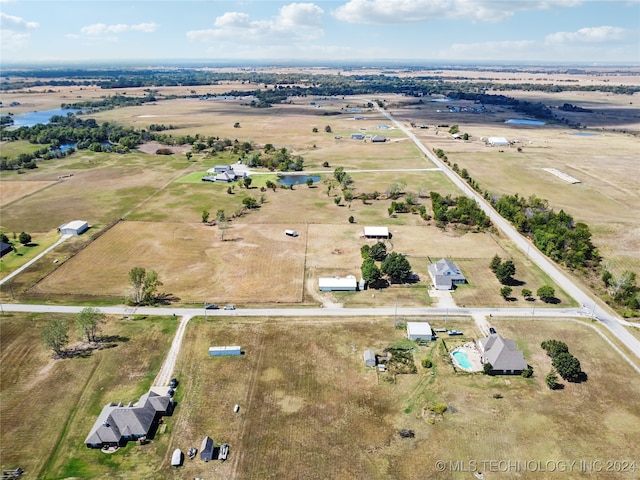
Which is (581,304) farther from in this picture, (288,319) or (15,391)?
(15,391)

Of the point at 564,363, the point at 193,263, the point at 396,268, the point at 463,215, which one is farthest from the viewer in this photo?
the point at 463,215

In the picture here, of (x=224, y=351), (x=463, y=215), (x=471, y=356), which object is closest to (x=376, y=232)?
(x=463, y=215)

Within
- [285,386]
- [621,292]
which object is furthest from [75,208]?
[621,292]

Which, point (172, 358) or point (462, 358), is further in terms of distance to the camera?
point (462, 358)

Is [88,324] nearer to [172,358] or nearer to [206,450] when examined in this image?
[172,358]

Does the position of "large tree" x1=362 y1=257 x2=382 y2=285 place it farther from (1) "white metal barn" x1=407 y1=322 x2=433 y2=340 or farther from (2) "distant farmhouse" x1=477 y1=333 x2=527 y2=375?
(2) "distant farmhouse" x1=477 y1=333 x2=527 y2=375

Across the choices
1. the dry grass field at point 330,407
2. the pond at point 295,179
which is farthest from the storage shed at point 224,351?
the pond at point 295,179
